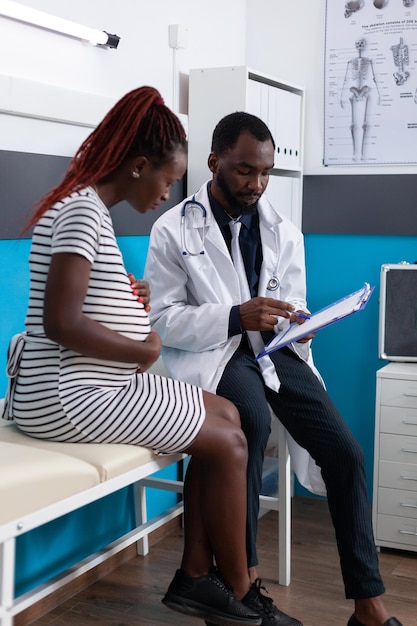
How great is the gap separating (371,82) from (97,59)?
1.10 meters

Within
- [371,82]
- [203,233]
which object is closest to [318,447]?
[203,233]

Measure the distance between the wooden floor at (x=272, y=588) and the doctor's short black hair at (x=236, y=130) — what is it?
1230 mm

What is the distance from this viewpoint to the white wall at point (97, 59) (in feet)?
6.85

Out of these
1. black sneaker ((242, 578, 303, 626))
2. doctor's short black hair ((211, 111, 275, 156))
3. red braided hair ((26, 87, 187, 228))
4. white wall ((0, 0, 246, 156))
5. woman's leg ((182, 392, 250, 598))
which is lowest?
black sneaker ((242, 578, 303, 626))

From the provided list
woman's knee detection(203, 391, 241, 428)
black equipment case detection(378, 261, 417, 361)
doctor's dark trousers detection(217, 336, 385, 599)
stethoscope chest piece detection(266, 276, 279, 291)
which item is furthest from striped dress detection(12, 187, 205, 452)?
black equipment case detection(378, 261, 417, 361)

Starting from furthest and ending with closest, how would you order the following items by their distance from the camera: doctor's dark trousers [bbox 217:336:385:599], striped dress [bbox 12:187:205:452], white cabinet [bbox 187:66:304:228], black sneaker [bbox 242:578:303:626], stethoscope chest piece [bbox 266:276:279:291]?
white cabinet [bbox 187:66:304:228] → stethoscope chest piece [bbox 266:276:279:291] → doctor's dark trousers [bbox 217:336:385:599] → black sneaker [bbox 242:578:303:626] → striped dress [bbox 12:187:205:452]

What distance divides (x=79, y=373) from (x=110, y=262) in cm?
23

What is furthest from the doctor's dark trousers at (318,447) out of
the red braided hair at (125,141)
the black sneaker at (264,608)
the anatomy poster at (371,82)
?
the anatomy poster at (371,82)

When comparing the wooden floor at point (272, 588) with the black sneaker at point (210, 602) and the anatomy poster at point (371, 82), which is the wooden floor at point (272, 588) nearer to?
the black sneaker at point (210, 602)

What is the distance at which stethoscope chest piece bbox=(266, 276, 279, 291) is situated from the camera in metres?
2.36

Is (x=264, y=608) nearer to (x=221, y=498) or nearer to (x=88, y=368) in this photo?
(x=221, y=498)

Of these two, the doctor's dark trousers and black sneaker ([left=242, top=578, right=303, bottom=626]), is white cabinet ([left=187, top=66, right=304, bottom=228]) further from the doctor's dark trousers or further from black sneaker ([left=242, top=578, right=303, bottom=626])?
black sneaker ([left=242, top=578, right=303, bottom=626])

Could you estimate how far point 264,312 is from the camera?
84.1 inches

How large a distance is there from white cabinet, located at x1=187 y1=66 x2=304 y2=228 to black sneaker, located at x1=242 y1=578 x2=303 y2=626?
136 cm
